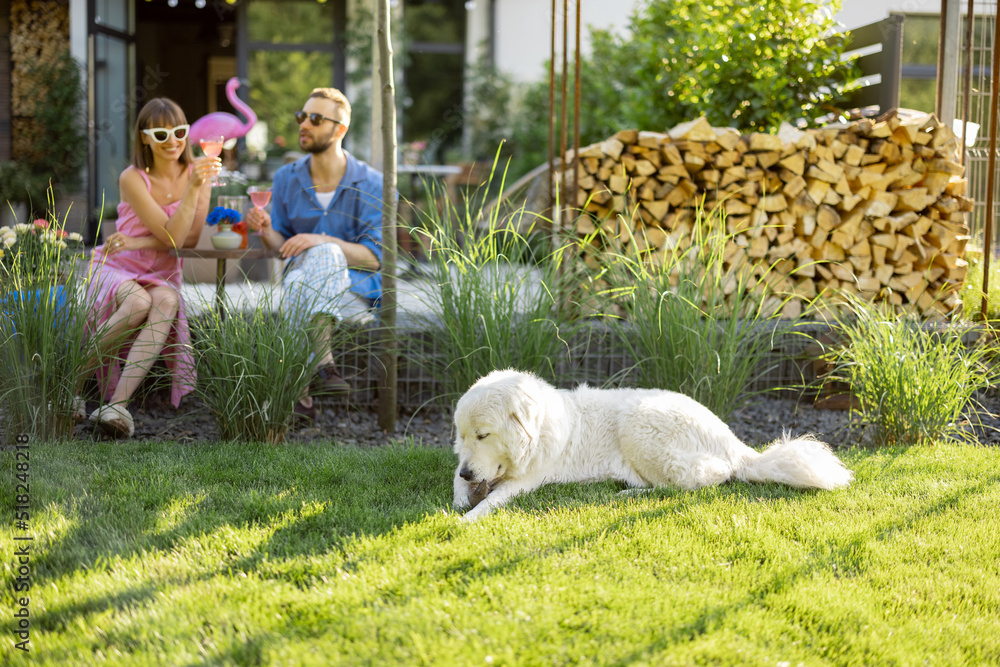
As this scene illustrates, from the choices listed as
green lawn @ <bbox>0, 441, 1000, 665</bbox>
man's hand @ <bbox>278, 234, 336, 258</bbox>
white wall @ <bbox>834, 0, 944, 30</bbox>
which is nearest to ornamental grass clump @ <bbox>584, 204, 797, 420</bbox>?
green lawn @ <bbox>0, 441, 1000, 665</bbox>

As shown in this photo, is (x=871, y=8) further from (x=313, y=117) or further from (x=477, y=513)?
(x=477, y=513)

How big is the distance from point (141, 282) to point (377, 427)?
119cm

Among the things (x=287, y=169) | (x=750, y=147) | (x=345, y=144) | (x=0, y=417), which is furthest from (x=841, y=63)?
(x=345, y=144)

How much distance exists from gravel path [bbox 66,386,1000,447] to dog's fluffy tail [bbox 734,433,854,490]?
73 cm

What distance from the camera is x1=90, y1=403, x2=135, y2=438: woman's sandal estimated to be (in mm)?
3088

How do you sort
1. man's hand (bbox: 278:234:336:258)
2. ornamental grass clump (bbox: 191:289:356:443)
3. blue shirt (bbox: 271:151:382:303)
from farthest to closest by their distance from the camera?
blue shirt (bbox: 271:151:382:303) < man's hand (bbox: 278:234:336:258) < ornamental grass clump (bbox: 191:289:356:443)

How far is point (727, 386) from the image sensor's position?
3301mm

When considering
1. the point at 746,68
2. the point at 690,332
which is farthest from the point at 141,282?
the point at 746,68

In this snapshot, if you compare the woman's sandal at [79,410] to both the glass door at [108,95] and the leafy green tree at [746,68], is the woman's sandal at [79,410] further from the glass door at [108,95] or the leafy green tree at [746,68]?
the glass door at [108,95]

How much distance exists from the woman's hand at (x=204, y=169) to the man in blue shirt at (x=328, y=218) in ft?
0.91

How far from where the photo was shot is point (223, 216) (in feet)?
11.1

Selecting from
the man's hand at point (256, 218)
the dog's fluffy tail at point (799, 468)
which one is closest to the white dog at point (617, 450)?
the dog's fluffy tail at point (799, 468)

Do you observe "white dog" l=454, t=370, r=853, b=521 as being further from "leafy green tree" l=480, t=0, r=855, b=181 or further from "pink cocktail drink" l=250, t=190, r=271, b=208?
"leafy green tree" l=480, t=0, r=855, b=181

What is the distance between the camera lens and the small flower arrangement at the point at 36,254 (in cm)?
294
